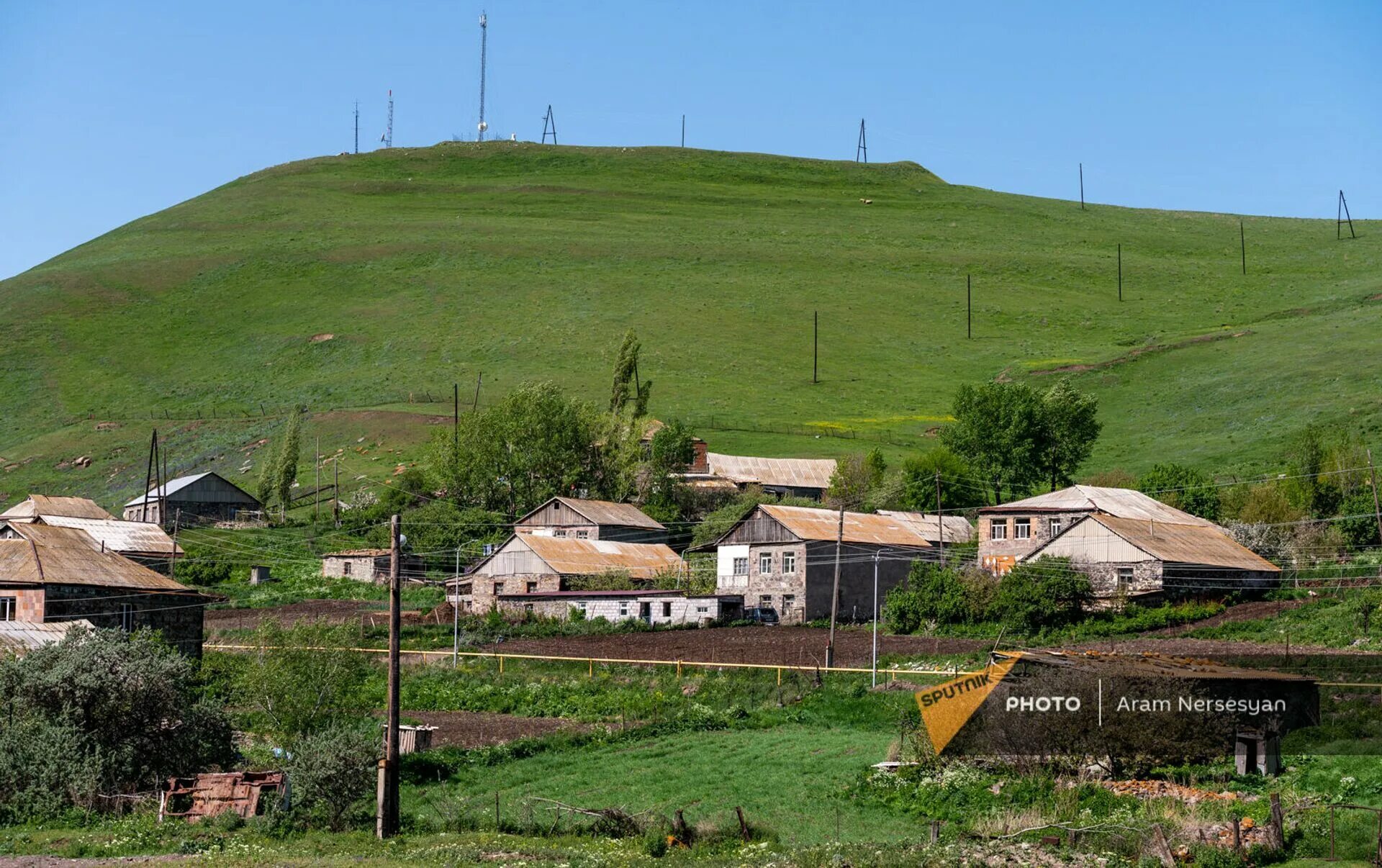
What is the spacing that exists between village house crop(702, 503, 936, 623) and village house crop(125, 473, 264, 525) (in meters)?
38.7

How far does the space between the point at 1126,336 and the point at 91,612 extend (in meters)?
106

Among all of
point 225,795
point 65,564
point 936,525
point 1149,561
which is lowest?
point 225,795

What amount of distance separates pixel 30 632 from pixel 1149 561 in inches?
1522

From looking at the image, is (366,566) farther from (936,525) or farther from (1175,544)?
(1175,544)

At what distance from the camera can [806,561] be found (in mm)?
61531

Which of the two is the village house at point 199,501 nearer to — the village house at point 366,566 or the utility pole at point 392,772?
the village house at point 366,566

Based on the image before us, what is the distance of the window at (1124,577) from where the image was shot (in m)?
55.4

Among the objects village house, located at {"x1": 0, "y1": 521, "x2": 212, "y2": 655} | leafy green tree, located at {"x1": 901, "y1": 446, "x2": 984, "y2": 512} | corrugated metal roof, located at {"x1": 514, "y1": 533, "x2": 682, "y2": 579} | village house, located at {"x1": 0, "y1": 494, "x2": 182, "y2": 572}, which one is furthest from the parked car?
village house, located at {"x1": 0, "y1": 494, "x2": 182, "y2": 572}

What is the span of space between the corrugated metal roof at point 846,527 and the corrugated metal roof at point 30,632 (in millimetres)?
30406

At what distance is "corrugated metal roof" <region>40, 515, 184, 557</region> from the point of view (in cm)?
6812

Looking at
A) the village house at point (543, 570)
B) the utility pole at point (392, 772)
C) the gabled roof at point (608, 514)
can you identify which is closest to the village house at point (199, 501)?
the gabled roof at point (608, 514)

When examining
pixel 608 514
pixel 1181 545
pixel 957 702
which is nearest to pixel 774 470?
pixel 608 514

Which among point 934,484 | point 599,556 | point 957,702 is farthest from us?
point 934,484

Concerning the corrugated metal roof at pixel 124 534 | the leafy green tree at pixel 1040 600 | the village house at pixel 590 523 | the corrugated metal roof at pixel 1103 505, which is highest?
the corrugated metal roof at pixel 1103 505
